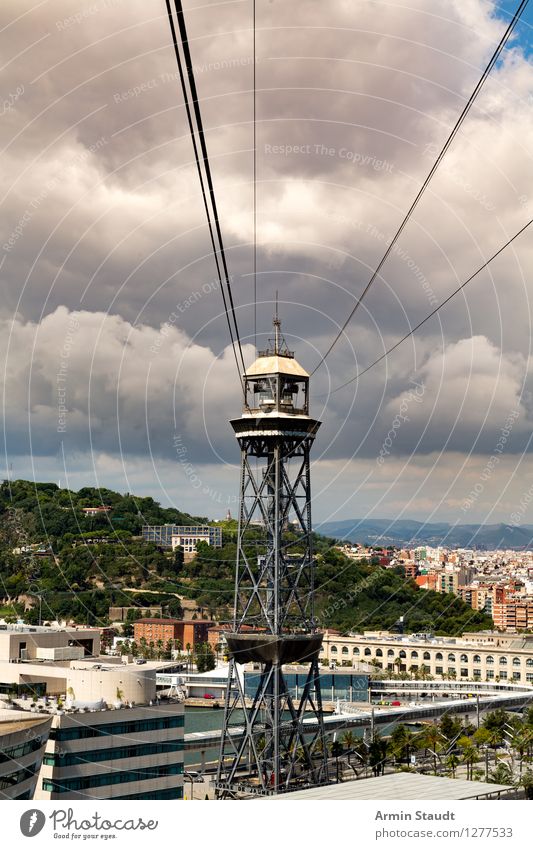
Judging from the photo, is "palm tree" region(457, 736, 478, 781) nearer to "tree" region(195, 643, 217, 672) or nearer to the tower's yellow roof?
the tower's yellow roof

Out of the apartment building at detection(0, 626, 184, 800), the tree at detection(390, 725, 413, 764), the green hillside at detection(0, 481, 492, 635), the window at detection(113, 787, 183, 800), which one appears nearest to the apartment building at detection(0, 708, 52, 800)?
the apartment building at detection(0, 626, 184, 800)

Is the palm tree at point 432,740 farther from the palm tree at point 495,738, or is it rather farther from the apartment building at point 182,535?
the apartment building at point 182,535

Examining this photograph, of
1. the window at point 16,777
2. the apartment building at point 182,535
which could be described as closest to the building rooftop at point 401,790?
the window at point 16,777

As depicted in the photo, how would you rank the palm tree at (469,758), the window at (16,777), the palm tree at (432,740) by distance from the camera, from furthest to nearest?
the palm tree at (432,740), the palm tree at (469,758), the window at (16,777)

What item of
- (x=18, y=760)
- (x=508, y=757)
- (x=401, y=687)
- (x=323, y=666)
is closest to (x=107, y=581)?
(x=323, y=666)
